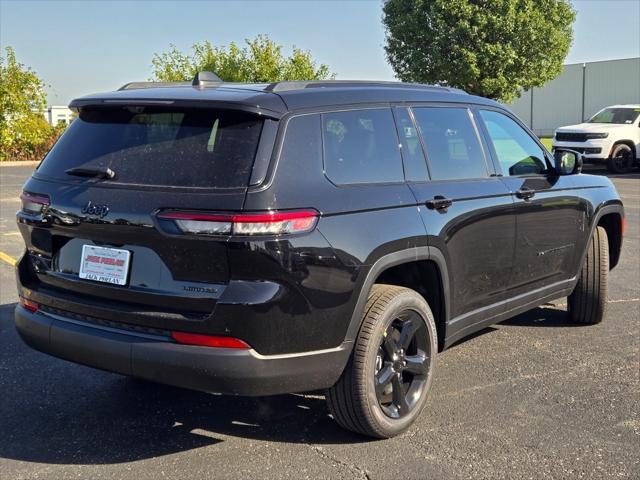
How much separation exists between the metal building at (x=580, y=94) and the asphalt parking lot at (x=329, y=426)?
39.3 meters

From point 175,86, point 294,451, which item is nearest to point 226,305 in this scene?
point 294,451

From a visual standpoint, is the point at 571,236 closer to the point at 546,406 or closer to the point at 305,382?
the point at 546,406

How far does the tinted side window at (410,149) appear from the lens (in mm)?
3969

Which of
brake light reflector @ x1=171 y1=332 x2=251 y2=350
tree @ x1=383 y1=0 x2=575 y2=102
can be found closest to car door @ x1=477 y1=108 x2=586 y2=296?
brake light reflector @ x1=171 y1=332 x2=251 y2=350

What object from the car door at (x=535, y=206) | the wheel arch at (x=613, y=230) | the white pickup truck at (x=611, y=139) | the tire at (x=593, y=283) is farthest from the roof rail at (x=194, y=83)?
the white pickup truck at (x=611, y=139)

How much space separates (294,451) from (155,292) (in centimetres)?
107

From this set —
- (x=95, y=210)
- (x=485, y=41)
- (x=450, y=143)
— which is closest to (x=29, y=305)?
(x=95, y=210)

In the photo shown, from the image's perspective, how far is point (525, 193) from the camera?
4762 mm

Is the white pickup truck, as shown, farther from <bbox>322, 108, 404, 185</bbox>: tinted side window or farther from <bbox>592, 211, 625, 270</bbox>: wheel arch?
<bbox>322, 108, 404, 185</bbox>: tinted side window

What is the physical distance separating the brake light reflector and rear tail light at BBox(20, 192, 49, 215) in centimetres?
104

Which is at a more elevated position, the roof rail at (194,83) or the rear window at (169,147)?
the roof rail at (194,83)

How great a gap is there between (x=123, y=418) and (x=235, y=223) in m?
1.57

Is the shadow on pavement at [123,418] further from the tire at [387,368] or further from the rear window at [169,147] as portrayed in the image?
the rear window at [169,147]

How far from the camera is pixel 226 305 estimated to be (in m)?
3.07
